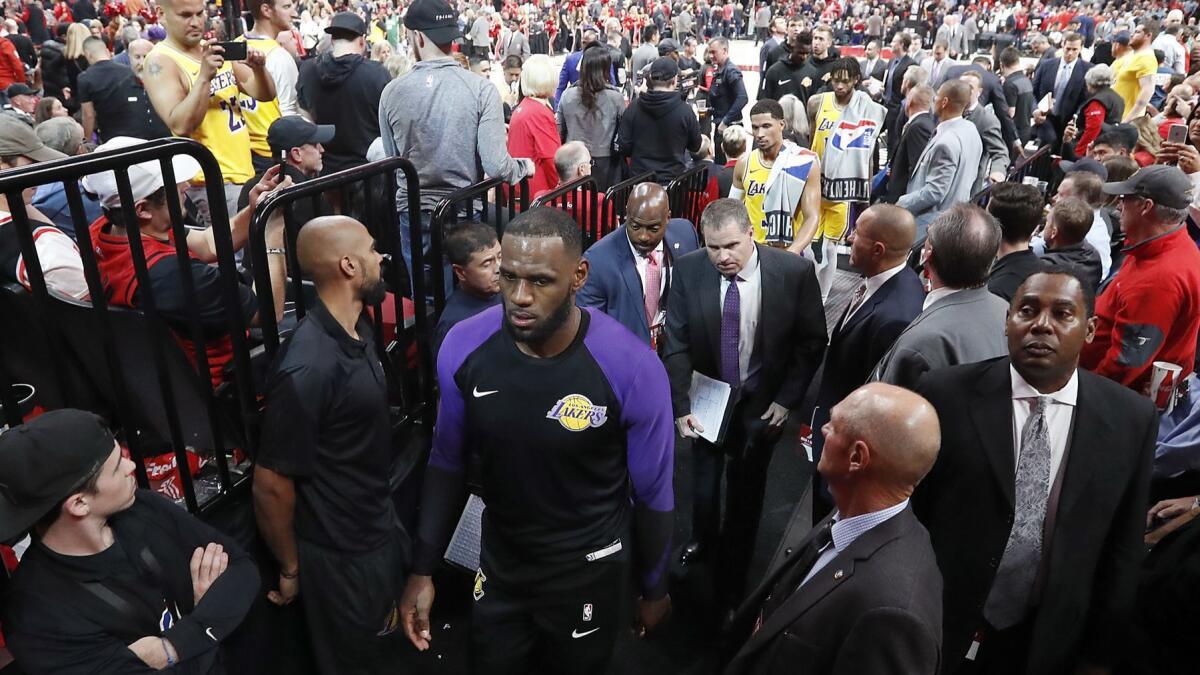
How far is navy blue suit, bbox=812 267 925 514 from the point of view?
3.32 meters

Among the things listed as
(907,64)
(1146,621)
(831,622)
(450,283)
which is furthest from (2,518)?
(907,64)

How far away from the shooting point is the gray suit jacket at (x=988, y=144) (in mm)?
7363

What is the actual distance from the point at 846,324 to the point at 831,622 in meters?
1.83

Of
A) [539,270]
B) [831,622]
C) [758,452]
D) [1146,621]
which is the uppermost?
[539,270]

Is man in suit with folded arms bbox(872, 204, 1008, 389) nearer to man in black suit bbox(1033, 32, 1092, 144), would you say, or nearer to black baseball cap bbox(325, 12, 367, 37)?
black baseball cap bbox(325, 12, 367, 37)

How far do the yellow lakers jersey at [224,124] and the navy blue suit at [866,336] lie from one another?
358 cm

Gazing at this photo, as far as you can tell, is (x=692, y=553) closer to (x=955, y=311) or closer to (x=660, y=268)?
(x=660, y=268)

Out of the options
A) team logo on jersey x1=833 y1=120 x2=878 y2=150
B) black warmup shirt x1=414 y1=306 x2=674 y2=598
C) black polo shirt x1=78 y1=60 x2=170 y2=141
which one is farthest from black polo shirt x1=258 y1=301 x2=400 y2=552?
black polo shirt x1=78 y1=60 x2=170 y2=141

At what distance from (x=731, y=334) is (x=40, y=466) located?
265cm

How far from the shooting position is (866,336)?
11.1ft

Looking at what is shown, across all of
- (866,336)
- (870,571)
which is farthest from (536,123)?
(870,571)

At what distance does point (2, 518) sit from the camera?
1986 millimetres

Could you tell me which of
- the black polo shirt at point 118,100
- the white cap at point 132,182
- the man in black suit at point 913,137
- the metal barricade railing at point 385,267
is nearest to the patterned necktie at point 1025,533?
the metal barricade railing at point 385,267

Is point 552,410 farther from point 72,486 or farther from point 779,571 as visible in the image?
point 72,486
